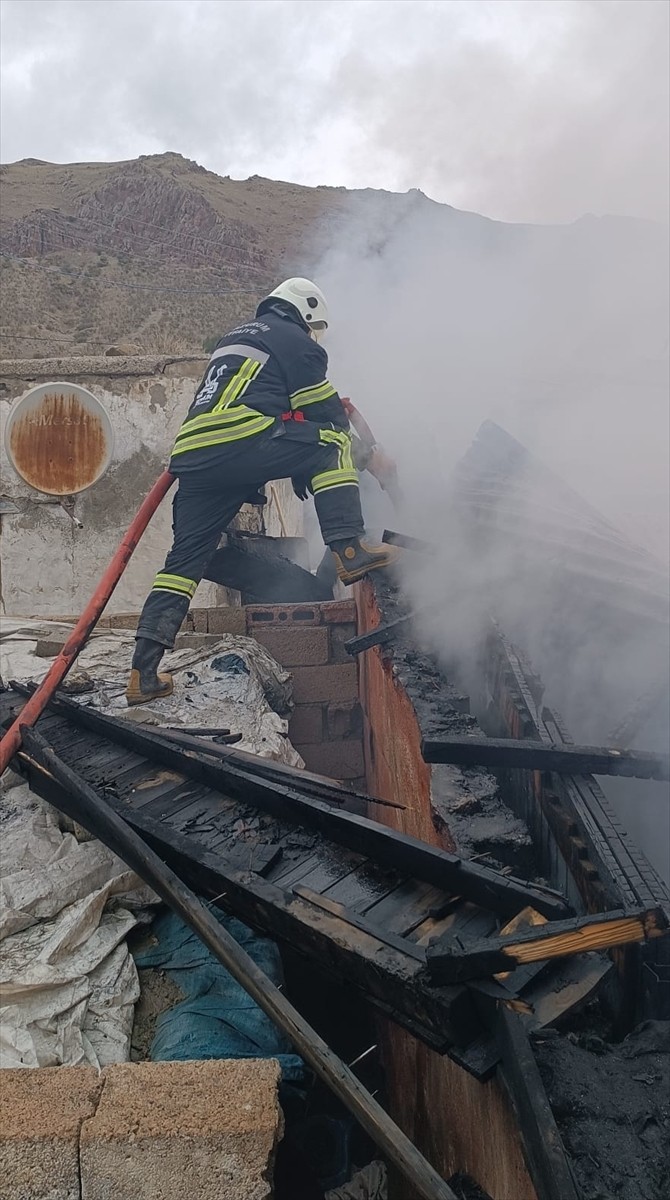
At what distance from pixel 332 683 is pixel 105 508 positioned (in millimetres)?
2892

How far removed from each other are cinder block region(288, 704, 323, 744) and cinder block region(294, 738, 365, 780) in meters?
0.05

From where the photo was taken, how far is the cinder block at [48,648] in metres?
4.62

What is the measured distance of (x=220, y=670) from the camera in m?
4.41

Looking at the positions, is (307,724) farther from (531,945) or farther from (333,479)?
(531,945)

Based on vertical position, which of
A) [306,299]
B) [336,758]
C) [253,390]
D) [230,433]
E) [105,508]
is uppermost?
[306,299]

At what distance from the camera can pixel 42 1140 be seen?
1.64m

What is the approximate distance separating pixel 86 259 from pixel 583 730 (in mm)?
34511

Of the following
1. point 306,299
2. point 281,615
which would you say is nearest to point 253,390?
point 306,299

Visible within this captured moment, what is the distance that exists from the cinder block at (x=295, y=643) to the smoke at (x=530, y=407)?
0.97 metres

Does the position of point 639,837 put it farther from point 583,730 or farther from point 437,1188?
point 437,1188

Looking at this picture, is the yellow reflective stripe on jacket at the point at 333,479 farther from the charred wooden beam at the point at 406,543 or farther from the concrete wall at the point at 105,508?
the concrete wall at the point at 105,508

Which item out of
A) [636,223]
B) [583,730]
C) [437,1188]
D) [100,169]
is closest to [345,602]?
[583,730]

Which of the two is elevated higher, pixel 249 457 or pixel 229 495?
pixel 249 457

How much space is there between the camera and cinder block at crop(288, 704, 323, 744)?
16.3 ft
